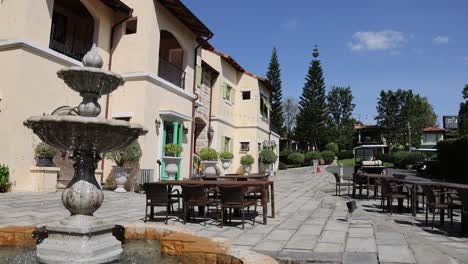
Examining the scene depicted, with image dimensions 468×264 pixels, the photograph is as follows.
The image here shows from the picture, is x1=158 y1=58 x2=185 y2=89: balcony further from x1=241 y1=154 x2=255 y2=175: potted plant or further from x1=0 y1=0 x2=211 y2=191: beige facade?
x1=241 y1=154 x2=255 y2=175: potted plant

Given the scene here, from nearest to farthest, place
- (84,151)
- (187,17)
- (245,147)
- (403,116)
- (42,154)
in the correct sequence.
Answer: (84,151), (42,154), (187,17), (245,147), (403,116)

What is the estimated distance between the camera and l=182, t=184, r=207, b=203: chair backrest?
675 cm

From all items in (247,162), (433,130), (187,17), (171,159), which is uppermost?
(433,130)

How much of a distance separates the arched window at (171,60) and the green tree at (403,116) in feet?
153

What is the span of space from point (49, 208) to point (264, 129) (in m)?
20.0

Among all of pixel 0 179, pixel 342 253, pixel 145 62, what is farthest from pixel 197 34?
pixel 342 253

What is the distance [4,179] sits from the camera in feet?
30.2

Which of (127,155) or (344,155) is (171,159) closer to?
(127,155)

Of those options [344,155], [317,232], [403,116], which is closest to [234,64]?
[317,232]

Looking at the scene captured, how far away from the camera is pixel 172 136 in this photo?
14414mm

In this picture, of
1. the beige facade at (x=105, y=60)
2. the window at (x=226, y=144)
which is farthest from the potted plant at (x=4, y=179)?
the window at (x=226, y=144)

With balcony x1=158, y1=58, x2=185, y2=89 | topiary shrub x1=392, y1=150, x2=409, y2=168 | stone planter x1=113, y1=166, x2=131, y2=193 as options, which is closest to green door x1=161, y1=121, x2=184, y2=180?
balcony x1=158, y1=58, x2=185, y2=89

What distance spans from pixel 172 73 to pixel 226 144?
312 inches

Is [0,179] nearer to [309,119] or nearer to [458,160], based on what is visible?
[458,160]
